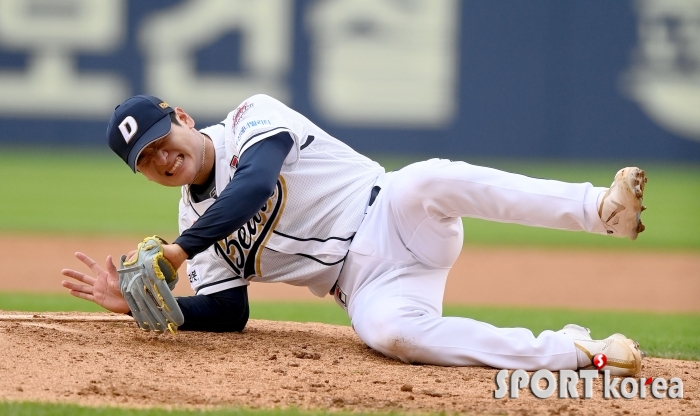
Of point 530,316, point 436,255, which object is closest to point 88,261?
point 436,255

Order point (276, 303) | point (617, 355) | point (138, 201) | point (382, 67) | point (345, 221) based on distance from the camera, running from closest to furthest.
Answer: point (617, 355)
point (345, 221)
point (276, 303)
point (138, 201)
point (382, 67)

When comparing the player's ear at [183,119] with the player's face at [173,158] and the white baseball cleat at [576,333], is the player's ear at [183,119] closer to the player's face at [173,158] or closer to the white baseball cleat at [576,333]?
the player's face at [173,158]

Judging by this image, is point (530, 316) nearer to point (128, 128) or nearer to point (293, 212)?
point (293, 212)

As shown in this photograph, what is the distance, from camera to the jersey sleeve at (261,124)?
10.5ft

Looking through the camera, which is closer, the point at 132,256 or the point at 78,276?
the point at 132,256

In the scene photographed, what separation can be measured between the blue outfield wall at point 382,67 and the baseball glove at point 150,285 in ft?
33.9

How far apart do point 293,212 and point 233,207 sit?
0.51 m

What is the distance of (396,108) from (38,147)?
5.75 metres

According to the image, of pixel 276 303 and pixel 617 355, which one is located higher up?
pixel 276 303

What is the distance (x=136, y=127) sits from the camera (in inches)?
124

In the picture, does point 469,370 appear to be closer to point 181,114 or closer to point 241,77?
point 181,114

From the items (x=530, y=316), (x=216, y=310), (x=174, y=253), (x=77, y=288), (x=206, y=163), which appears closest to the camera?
(x=174, y=253)

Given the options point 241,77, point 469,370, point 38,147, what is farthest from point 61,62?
point 469,370

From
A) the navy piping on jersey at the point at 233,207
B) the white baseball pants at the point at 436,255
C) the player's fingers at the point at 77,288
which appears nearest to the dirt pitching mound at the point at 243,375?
the white baseball pants at the point at 436,255
